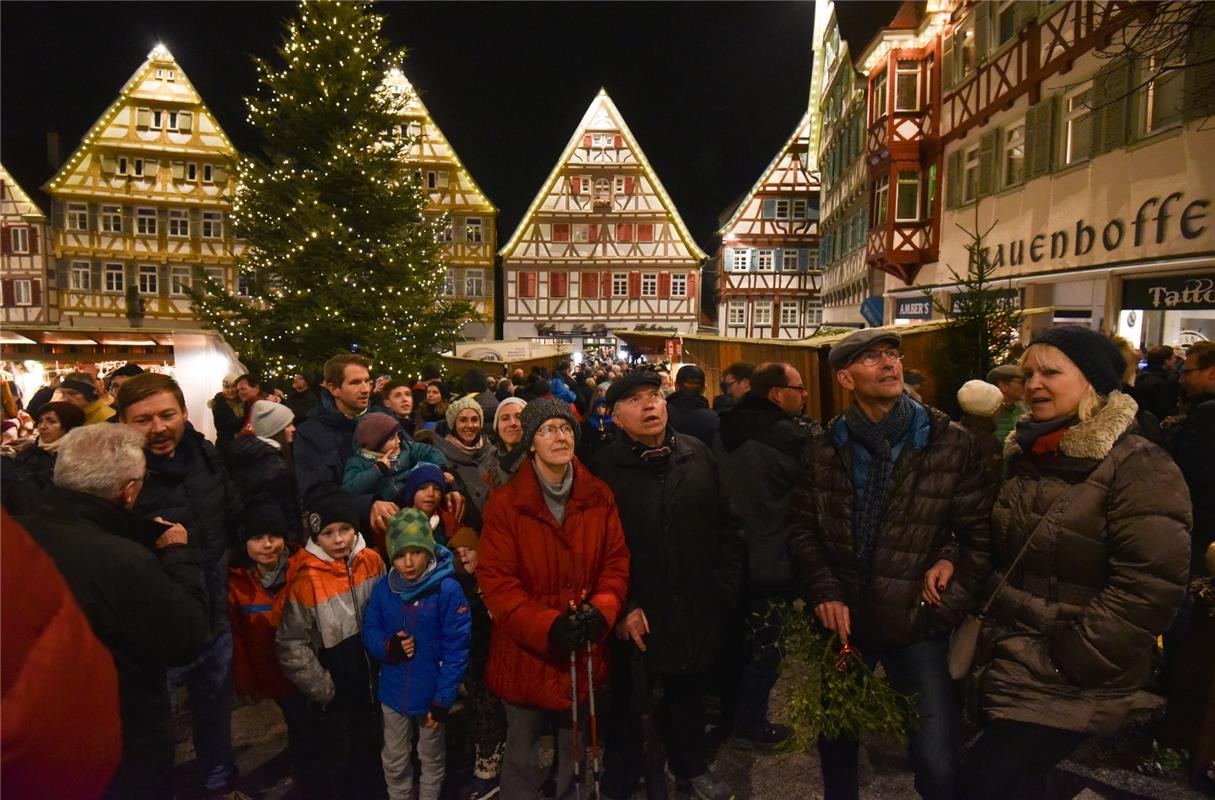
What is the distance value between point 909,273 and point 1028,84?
558 cm

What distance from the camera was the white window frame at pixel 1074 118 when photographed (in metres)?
10.5

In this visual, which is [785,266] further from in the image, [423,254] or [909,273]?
[423,254]

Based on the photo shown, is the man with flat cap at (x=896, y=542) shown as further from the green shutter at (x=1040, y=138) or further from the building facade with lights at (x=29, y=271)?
the building facade with lights at (x=29, y=271)

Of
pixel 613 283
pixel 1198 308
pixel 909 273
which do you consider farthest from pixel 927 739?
pixel 613 283

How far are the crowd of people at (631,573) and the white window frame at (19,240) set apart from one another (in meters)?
37.1

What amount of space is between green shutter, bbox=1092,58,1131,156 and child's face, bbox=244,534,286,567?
11768 mm

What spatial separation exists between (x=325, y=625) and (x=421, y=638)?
45cm

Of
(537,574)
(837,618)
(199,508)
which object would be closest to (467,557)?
(537,574)

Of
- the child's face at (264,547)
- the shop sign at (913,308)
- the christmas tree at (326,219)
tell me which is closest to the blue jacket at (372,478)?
the child's face at (264,547)

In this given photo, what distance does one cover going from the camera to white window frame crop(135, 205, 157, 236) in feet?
104

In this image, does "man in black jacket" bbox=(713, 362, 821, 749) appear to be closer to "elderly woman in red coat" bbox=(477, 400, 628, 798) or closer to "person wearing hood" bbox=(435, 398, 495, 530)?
Answer: "elderly woman in red coat" bbox=(477, 400, 628, 798)

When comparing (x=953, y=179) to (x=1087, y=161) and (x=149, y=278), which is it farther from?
(x=149, y=278)

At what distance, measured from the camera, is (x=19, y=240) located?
31.6 m

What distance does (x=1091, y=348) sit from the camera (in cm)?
237
